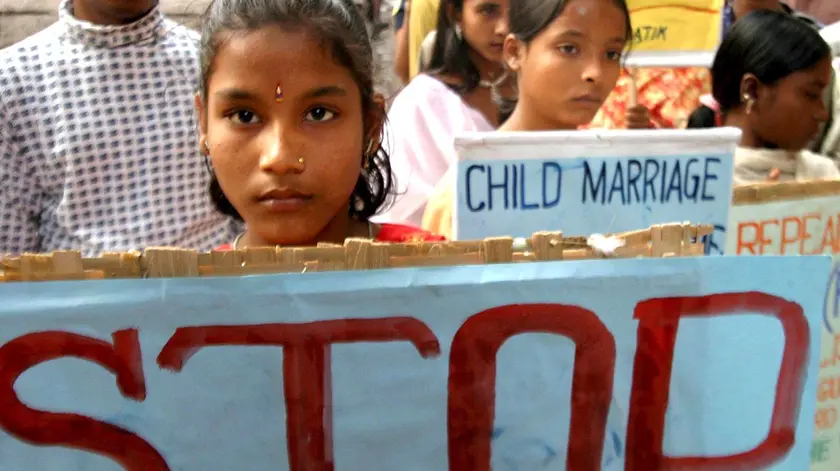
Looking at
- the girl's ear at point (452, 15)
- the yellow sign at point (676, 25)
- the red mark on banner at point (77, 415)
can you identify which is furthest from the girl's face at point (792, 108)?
the red mark on banner at point (77, 415)

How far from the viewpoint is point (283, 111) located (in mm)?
880

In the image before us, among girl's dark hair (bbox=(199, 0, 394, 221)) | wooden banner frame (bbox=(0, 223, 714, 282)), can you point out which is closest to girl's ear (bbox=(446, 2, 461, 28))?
girl's dark hair (bbox=(199, 0, 394, 221))

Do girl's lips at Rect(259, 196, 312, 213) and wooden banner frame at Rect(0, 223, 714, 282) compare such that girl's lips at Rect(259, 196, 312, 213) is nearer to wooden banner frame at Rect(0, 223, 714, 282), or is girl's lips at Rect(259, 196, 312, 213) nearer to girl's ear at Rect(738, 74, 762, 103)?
wooden banner frame at Rect(0, 223, 714, 282)

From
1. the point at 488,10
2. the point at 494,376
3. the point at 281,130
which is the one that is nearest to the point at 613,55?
the point at 488,10

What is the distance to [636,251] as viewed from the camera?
730mm

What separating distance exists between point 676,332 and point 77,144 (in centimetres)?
106

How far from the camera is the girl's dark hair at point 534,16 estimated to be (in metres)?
1.39

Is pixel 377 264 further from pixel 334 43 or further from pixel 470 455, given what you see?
pixel 334 43

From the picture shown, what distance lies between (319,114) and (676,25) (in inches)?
60.1

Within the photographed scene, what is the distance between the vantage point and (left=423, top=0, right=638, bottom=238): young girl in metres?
1.36

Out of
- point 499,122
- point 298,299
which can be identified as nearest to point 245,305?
point 298,299

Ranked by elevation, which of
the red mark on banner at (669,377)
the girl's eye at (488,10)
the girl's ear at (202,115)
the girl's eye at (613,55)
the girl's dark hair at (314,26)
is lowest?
the red mark on banner at (669,377)

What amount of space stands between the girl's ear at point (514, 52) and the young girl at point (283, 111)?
0.56 meters

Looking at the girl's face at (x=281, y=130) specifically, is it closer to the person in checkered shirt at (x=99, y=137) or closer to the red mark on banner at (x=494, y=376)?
the red mark on banner at (x=494, y=376)
